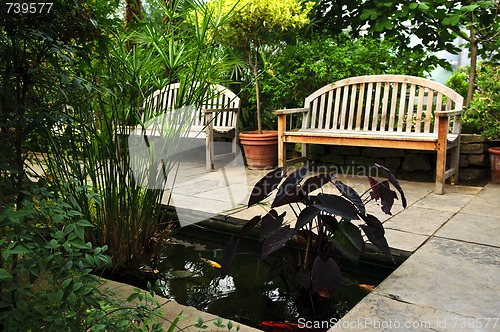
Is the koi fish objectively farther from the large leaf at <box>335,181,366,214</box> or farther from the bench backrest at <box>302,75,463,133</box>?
the bench backrest at <box>302,75,463,133</box>

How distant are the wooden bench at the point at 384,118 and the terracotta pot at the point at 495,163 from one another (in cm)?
27

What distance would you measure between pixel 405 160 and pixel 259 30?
186cm

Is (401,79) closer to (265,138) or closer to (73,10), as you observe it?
(265,138)

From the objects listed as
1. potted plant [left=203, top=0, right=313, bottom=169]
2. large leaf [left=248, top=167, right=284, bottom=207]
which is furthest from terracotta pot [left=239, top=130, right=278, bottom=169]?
large leaf [left=248, top=167, right=284, bottom=207]

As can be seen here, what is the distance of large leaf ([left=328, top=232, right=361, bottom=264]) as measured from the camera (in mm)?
1760

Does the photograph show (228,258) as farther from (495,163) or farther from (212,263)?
(495,163)

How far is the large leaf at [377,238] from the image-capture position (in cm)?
183

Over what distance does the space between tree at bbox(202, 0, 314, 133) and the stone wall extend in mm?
1047

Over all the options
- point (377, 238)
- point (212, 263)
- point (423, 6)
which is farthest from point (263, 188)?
point (423, 6)

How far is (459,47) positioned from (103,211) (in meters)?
4.40

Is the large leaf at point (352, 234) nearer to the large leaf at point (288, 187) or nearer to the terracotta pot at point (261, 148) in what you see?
A: the large leaf at point (288, 187)

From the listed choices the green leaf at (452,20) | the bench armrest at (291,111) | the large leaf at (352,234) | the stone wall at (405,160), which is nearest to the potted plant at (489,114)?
the stone wall at (405,160)

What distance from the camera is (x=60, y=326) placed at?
1.13m

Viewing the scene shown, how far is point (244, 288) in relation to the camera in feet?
7.41
